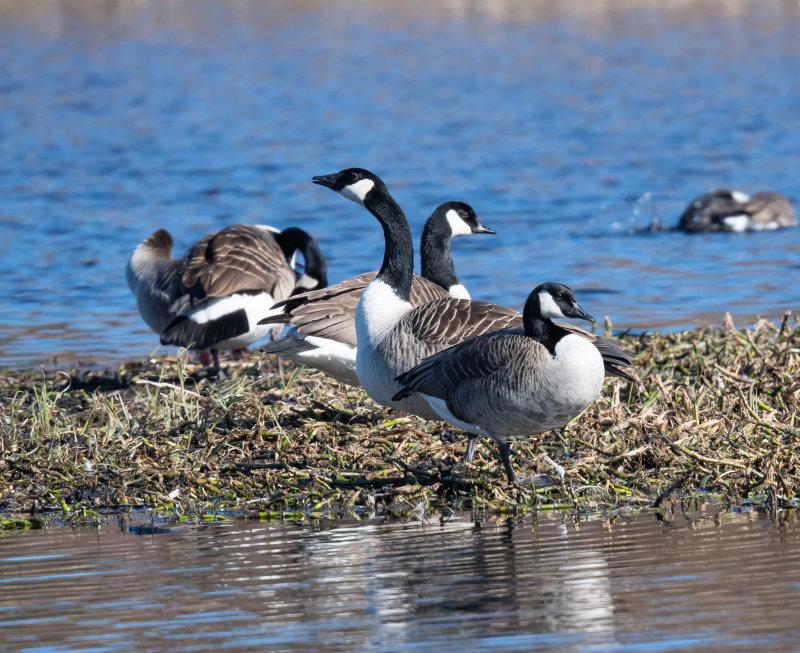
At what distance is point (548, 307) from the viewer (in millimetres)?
7000

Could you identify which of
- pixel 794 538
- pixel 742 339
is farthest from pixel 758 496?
pixel 742 339

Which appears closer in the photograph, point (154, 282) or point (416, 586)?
point (416, 586)

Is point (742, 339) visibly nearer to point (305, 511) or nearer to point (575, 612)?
point (305, 511)

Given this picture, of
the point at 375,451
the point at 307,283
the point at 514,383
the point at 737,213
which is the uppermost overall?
the point at 737,213

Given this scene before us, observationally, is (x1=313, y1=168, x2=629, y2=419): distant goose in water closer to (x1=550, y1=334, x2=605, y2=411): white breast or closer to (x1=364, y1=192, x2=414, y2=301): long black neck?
(x1=364, y1=192, x2=414, y2=301): long black neck

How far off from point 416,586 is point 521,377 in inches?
67.0

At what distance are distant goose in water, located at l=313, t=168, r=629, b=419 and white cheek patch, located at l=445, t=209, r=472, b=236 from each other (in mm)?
1789

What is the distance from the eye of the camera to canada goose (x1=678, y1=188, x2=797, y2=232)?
762 inches

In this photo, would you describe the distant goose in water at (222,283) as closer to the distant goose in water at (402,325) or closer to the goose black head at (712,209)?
the distant goose in water at (402,325)

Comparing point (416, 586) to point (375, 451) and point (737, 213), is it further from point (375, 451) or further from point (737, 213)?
point (737, 213)

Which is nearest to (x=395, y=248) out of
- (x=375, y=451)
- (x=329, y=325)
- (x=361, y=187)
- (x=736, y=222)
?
(x=361, y=187)

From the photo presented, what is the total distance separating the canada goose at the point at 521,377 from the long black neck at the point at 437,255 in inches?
131

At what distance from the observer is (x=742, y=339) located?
9688 mm

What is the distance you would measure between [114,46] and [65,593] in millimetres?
46628
